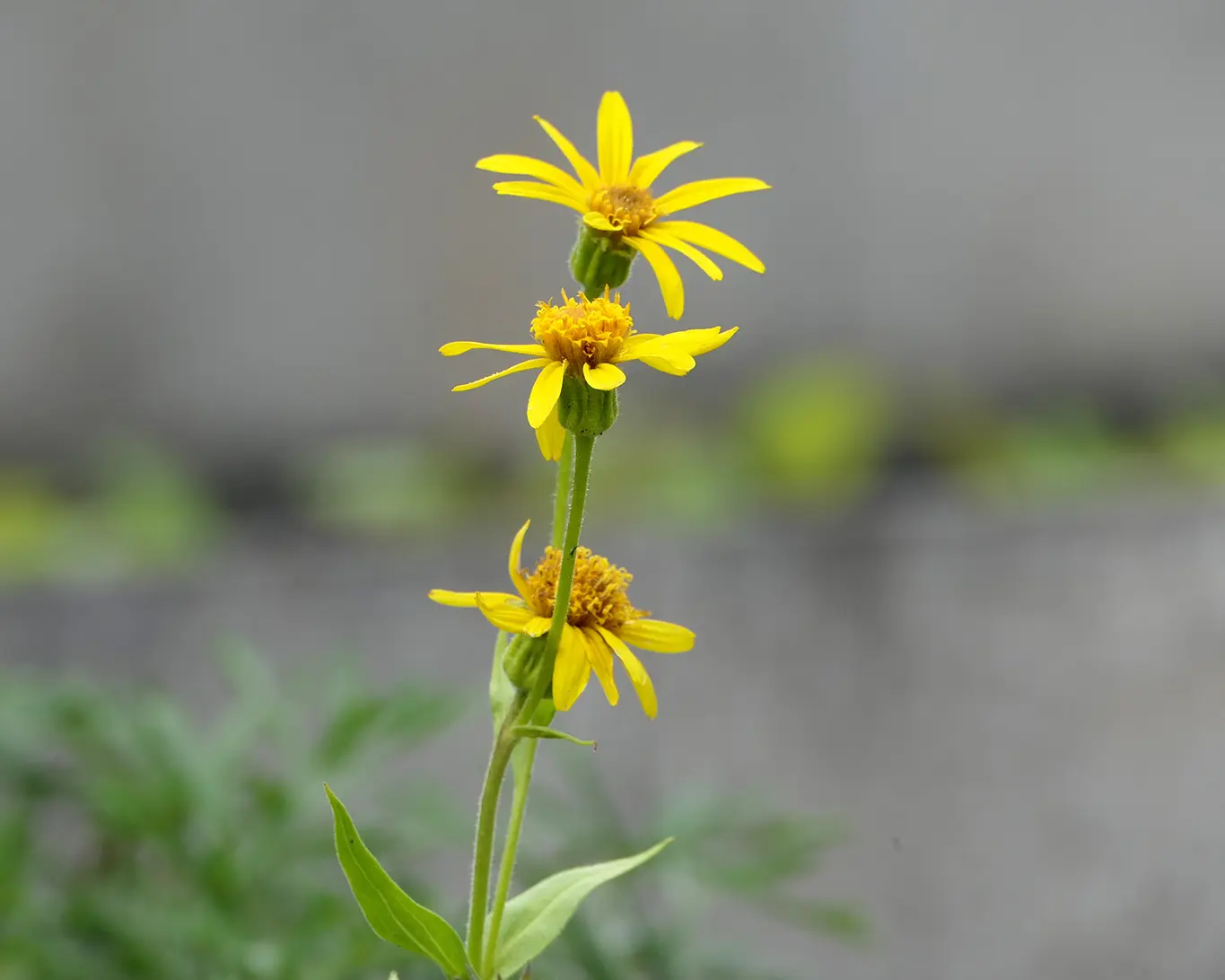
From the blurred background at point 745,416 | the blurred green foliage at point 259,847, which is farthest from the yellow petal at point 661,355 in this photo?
the blurred background at point 745,416

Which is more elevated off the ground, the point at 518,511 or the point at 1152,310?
the point at 1152,310

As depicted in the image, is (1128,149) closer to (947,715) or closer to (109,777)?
(947,715)

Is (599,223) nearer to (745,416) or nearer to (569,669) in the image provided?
(569,669)

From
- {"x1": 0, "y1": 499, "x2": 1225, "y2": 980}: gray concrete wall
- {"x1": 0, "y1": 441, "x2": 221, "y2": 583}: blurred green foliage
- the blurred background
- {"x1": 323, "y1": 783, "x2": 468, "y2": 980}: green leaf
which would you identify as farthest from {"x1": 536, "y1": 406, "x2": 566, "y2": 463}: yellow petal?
{"x1": 0, "y1": 441, "x2": 221, "y2": 583}: blurred green foliage

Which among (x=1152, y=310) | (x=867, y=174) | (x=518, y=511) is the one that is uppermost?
(x=867, y=174)

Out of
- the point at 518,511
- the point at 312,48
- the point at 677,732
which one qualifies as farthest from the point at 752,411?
the point at 312,48

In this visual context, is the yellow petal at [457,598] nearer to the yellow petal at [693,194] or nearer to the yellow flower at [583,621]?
the yellow flower at [583,621]
